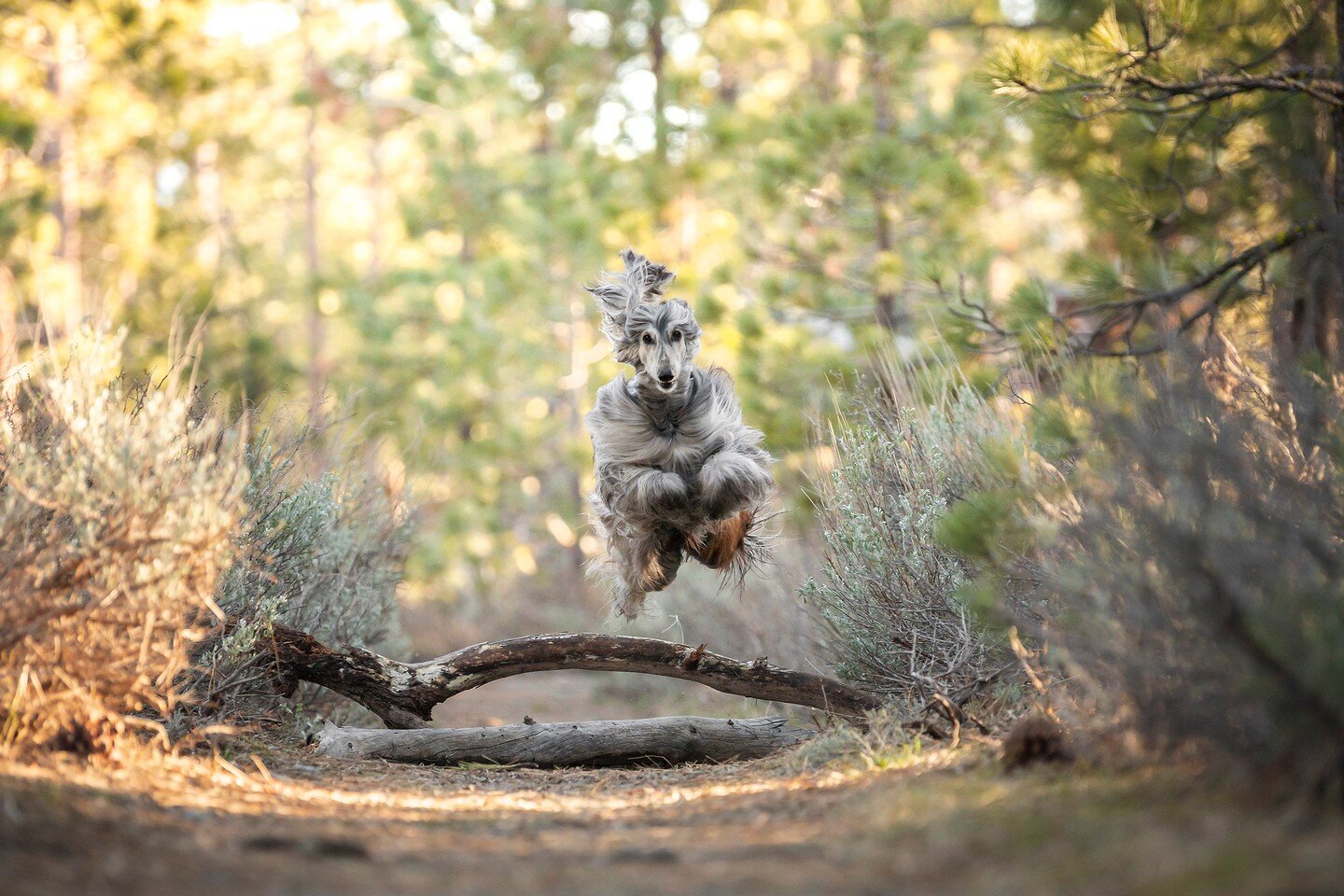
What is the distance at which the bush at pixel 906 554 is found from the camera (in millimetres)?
6195

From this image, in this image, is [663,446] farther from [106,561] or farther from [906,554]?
[106,561]

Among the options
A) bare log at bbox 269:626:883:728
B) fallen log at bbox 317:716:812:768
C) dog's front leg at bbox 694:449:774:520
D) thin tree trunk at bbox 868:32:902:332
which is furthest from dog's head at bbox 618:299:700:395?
thin tree trunk at bbox 868:32:902:332

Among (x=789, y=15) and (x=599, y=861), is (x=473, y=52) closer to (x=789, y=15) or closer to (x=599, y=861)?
(x=789, y=15)

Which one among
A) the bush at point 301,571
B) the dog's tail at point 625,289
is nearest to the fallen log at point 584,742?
the bush at point 301,571

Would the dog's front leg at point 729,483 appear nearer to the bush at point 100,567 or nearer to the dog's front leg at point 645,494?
the dog's front leg at point 645,494

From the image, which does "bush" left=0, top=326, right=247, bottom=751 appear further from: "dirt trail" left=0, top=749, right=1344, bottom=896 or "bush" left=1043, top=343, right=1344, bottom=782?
"bush" left=1043, top=343, right=1344, bottom=782

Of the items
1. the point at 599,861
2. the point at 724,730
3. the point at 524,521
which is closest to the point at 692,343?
the point at 724,730

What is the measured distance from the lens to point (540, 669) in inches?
261

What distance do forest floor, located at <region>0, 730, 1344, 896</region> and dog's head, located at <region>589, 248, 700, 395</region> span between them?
2.06 m

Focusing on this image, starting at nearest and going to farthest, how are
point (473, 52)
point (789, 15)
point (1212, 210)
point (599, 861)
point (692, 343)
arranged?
point (599, 861) → point (692, 343) → point (1212, 210) → point (789, 15) → point (473, 52)

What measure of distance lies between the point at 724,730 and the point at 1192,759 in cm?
312

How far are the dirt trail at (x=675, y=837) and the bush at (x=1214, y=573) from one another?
0.27m

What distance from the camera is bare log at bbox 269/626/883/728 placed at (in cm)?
641

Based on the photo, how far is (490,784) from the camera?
573 cm
